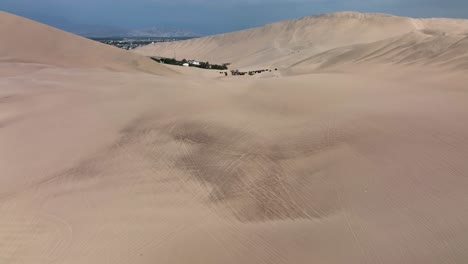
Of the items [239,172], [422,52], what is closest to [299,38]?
[422,52]

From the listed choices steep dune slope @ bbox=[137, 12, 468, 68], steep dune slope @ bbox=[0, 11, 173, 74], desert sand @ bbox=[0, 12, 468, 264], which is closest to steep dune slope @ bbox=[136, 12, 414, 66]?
steep dune slope @ bbox=[137, 12, 468, 68]

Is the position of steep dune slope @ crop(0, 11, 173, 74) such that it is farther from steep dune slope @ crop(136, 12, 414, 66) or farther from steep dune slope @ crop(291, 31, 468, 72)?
steep dune slope @ crop(136, 12, 414, 66)

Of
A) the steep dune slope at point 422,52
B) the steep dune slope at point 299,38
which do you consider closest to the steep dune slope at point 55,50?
the steep dune slope at point 422,52

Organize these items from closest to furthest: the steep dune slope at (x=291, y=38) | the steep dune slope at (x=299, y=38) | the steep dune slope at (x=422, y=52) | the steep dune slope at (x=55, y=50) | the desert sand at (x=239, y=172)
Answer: the desert sand at (x=239, y=172)
the steep dune slope at (x=422, y=52)
the steep dune slope at (x=55, y=50)
the steep dune slope at (x=299, y=38)
the steep dune slope at (x=291, y=38)

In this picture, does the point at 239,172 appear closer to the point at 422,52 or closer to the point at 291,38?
the point at 422,52

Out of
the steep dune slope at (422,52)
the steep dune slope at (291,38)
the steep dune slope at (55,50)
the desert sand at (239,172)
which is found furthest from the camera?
the steep dune slope at (291,38)

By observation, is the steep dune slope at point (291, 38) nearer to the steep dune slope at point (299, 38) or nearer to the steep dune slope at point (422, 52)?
the steep dune slope at point (299, 38)

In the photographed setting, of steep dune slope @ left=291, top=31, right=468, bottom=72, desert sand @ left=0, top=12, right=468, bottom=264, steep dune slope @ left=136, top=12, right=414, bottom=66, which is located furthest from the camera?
steep dune slope @ left=136, top=12, right=414, bottom=66
